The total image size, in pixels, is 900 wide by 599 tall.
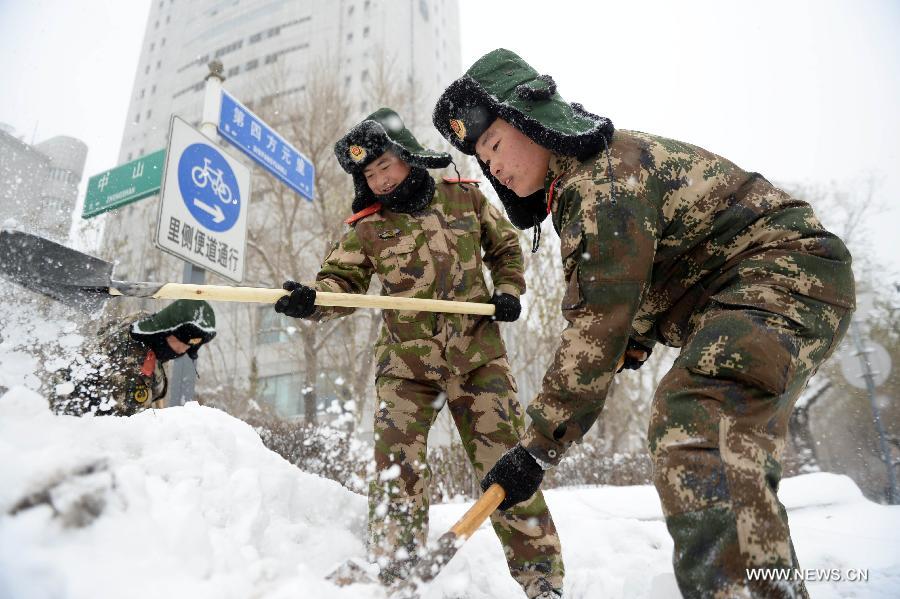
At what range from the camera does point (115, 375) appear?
3.19 m

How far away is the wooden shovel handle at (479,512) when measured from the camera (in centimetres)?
144

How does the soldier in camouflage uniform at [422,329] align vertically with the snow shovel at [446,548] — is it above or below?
above

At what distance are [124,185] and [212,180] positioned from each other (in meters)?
1.26

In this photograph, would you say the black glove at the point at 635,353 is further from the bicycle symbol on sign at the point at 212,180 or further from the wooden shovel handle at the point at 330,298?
the bicycle symbol on sign at the point at 212,180

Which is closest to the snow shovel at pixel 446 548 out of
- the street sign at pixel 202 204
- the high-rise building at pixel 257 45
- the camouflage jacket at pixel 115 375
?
Answer: the camouflage jacket at pixel 115 375

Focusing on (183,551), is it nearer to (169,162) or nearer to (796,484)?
(169,162)

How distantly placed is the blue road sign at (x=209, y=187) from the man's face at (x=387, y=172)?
1.85 metres

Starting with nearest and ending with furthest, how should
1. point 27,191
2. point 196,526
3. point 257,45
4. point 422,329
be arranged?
point 196,526
point 422,329
point 27,191
point 257,45

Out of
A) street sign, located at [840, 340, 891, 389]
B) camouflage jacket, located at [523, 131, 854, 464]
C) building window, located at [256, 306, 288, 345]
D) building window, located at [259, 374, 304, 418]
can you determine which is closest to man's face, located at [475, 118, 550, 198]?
camouflage jacket, located at [523, 131, 854, 464]

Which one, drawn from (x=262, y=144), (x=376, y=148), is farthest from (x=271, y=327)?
(x=376, y=148)

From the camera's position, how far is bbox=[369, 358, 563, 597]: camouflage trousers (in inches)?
76.0

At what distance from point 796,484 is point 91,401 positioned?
248 inches

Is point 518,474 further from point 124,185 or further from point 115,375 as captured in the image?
point 124,185

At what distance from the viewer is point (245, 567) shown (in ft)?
4.74
